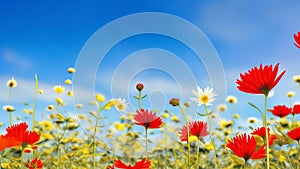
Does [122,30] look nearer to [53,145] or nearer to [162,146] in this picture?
[162,146]

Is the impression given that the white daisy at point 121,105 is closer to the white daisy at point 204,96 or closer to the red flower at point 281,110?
the white daisy at point 204,96

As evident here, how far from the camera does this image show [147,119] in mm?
780

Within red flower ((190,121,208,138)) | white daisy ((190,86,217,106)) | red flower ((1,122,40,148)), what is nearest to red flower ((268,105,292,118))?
white daisy ((190,86,217,106))

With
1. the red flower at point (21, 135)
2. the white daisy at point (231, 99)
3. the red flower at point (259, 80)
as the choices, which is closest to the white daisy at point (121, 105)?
the red flower at point (21, 135)

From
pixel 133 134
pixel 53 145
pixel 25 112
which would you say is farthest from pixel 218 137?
pixel 25 112

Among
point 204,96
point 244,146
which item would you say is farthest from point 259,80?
point 204,96

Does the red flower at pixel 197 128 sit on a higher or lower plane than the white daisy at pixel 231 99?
lower

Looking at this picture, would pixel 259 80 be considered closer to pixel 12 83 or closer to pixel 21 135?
pixel 21 135

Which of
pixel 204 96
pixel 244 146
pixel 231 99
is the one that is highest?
pixel 231 99

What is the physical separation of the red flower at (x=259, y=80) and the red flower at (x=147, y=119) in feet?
0.93

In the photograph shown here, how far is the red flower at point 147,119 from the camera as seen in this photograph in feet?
2.56

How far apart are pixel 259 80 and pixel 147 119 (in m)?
0.31

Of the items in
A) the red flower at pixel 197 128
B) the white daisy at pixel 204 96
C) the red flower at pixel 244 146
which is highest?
the white daisy at pixel 204 96

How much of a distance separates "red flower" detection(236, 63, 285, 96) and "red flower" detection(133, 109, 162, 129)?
0.28 m
